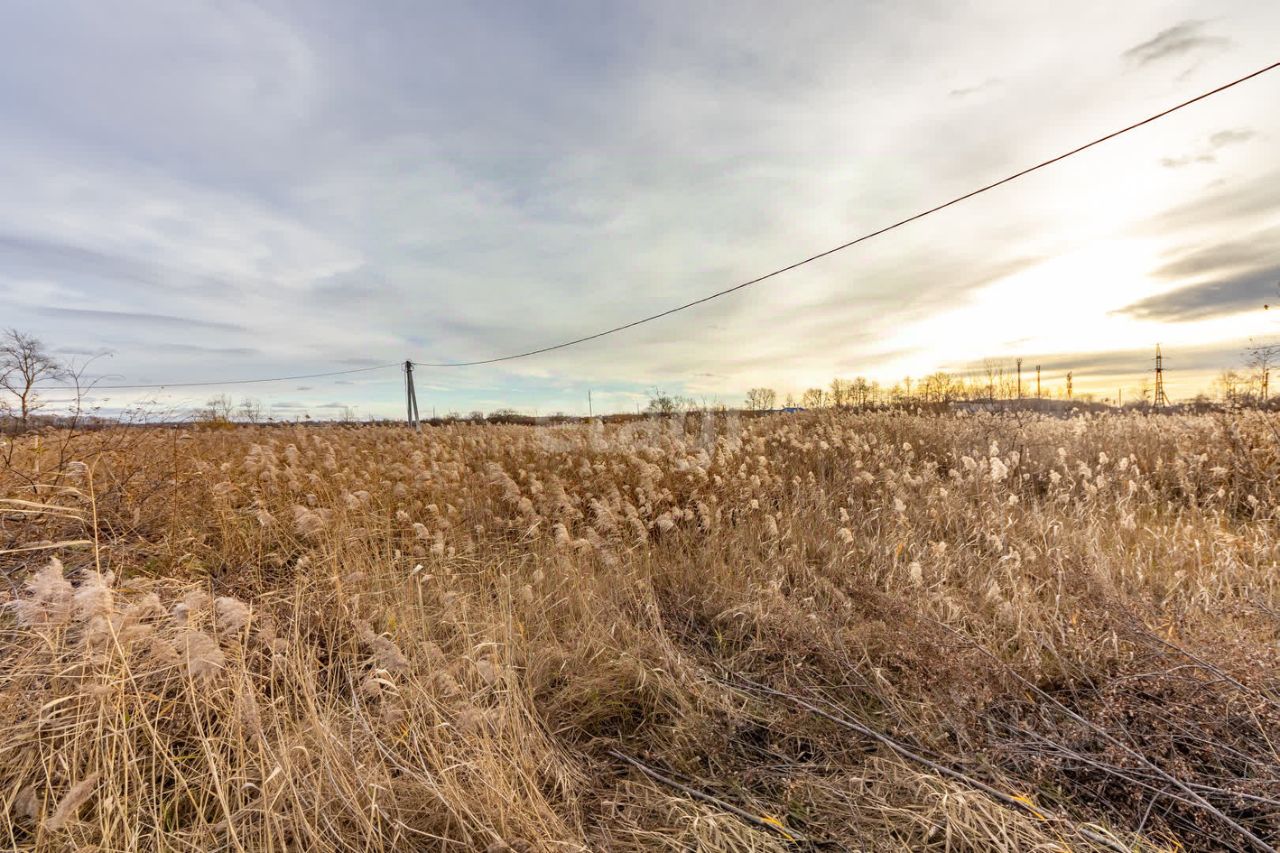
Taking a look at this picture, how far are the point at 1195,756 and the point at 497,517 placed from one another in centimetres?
528

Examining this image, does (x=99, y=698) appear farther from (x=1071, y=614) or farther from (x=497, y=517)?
(x=1071, y=614)

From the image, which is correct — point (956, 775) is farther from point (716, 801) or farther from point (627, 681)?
point (627, 681)

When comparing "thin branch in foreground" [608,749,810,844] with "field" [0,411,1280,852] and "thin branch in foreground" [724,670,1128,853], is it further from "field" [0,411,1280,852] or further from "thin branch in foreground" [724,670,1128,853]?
"thin branch in foreground" [724,670,1128,853]

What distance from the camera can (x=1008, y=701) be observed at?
107 inches

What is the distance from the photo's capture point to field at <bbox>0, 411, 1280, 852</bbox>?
2.02m

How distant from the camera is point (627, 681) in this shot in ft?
9.99

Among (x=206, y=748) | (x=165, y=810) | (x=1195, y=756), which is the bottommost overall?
(x=1195, y=756)

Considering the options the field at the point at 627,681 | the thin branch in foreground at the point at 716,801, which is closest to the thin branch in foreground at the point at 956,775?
the field at the point at 627,681

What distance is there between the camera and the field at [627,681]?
6.61 ft

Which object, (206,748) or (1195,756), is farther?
(1195,756)

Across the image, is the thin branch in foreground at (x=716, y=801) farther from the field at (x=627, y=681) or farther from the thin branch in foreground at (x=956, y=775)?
the thin branch in foreground at (x=956, y=775)

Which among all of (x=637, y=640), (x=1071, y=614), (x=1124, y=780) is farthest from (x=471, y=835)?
(x=1071, y=614)

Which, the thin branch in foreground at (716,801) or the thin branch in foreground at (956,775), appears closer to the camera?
the thin branch in foreground at (956,775)

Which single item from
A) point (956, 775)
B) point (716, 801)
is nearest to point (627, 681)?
point (716, 801)
